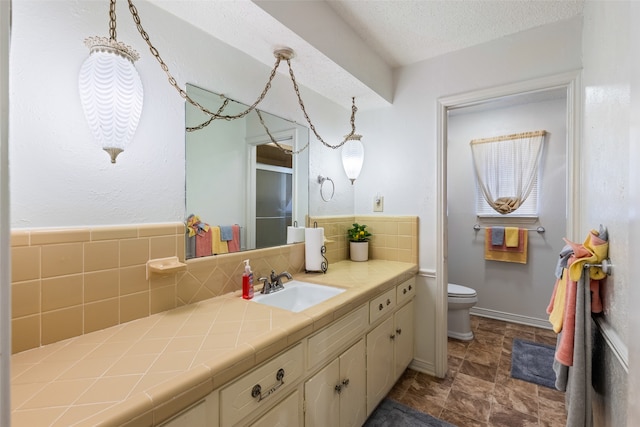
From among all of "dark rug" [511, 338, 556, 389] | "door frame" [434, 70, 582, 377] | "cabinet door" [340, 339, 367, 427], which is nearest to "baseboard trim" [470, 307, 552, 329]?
"dark rug" [511, 338, 556, 389]

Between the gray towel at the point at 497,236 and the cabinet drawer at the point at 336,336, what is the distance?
92.7 inches

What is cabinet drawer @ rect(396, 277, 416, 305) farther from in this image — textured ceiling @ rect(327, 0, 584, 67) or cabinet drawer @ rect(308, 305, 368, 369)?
textured ceiling @ rect(327, 0, 584, 67)

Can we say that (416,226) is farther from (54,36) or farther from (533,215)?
(54,36)

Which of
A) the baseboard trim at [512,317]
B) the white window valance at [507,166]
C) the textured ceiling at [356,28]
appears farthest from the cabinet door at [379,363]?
the white window valance at [507,166]

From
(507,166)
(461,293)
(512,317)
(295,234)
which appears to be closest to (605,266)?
(295,234)

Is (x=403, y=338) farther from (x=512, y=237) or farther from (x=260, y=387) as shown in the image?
(x=512, y=237)

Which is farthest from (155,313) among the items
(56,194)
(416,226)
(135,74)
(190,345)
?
(416,226)

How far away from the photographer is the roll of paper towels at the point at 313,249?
1.94m

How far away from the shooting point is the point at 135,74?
99cm

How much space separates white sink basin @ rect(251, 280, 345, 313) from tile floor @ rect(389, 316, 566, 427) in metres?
0.95

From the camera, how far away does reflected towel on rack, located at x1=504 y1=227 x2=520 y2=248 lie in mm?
3082

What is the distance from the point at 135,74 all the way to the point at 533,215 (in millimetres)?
3590

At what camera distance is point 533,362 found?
2.38 metres

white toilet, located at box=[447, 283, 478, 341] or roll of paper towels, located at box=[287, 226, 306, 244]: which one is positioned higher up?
roll of paper towels, located at box=[287, 226, 306, 244]
